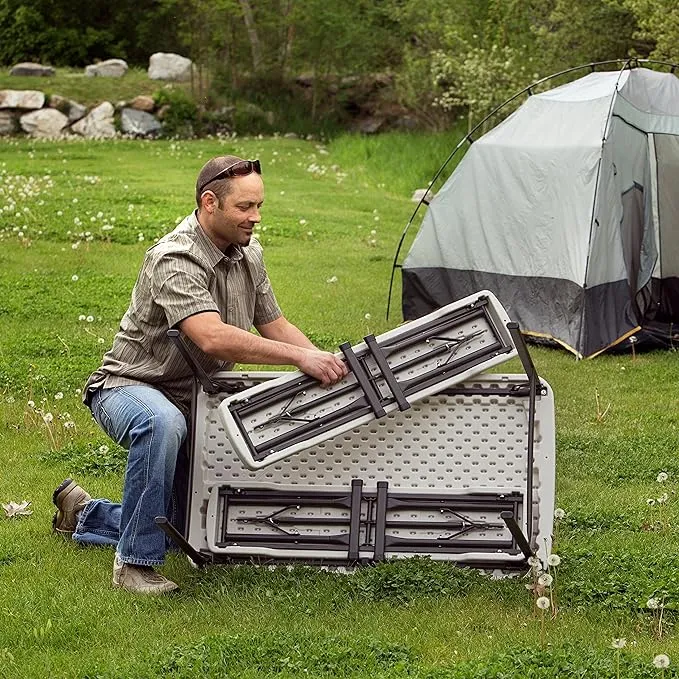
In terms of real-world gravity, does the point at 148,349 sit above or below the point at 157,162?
above

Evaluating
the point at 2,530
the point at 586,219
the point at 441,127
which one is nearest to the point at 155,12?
the point at 441,127

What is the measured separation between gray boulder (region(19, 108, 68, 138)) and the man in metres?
20.6

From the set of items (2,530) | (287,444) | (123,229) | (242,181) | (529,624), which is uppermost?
(242,181)

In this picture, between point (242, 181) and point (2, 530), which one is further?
point (2, 530)

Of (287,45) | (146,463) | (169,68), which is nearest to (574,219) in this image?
(146,463)

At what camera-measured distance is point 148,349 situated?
14.8ft

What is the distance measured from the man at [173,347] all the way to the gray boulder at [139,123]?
2084cm

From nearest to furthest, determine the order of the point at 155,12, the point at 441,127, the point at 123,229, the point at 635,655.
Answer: the point at 635,655, the point at 123,229, the point at 441,127, the point at 155,12

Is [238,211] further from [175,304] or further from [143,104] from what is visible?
[143,104]

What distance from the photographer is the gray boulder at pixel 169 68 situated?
28047 mm

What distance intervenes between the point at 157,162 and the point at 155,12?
40.5ft

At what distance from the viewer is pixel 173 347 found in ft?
14.7

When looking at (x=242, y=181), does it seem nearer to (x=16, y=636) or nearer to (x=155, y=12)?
(x=16, y=636)

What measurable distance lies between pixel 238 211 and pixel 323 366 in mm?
611
